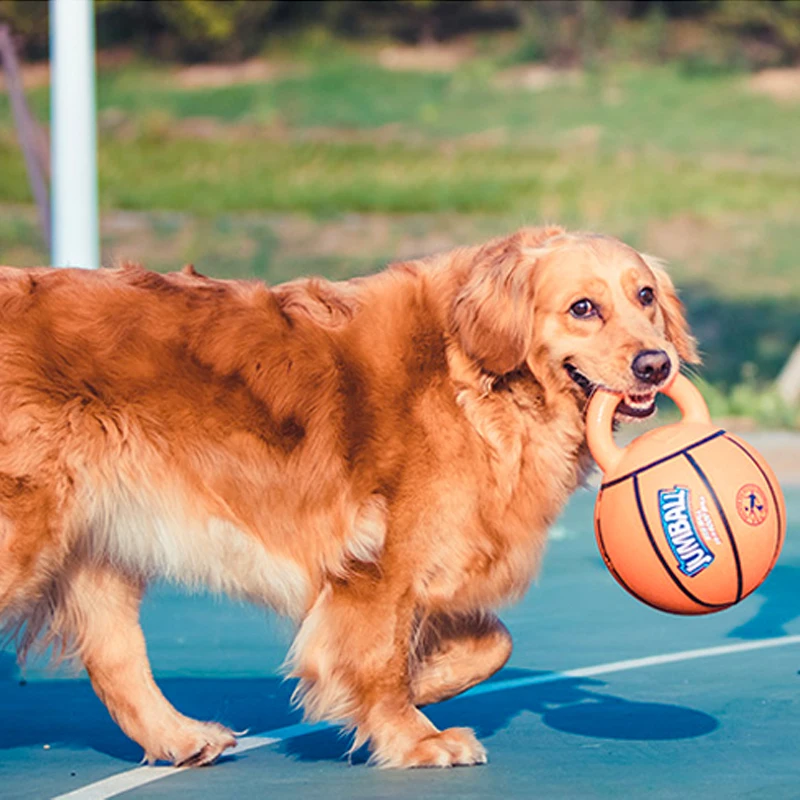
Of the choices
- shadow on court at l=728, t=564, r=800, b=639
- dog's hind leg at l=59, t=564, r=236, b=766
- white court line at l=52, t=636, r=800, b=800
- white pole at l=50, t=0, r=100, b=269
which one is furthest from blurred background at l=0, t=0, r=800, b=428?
dog's hind leg at l=59, t=564, r=236, b=766

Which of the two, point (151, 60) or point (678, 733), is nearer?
point (678, 733)

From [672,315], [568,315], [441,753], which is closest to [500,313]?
[568,315]

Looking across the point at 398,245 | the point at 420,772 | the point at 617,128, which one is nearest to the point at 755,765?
the point at 420,772

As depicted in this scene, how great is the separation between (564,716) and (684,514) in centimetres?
119

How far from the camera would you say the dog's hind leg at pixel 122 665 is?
5875mm

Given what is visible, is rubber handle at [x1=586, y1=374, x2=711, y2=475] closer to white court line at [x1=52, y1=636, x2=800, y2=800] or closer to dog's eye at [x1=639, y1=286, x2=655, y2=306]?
dog's eye at [x1=639, y1=286, x2=655, y2=306]

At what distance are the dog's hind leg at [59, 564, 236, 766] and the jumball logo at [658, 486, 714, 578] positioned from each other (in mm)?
1675

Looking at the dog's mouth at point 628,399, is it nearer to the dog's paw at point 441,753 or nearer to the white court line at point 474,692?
the dog's paw at point 441,753

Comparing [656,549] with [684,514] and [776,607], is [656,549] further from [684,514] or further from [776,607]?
[776,607]

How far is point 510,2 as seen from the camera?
31000mm

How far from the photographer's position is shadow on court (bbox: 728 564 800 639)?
814 centimetres

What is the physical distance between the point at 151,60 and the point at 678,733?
84.6ft

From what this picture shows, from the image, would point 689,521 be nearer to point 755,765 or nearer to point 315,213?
point 755,765

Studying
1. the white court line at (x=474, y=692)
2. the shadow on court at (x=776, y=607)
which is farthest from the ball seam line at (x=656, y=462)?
the shadow on court at (x=776, y=607)
